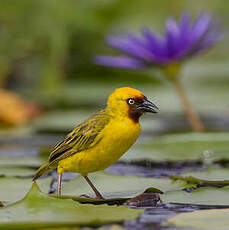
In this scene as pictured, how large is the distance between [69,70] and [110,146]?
780cm

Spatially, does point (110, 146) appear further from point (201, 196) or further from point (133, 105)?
point (201, 196)

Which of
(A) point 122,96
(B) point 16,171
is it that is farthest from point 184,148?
(A) point 122,96

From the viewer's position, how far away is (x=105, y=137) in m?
3.45

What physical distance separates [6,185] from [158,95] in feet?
15.2

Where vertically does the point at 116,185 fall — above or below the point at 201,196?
above

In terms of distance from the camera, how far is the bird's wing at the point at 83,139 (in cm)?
350

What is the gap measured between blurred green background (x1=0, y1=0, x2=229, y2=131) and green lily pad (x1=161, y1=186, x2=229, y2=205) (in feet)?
9.67

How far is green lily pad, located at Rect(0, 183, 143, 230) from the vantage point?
9.20ft

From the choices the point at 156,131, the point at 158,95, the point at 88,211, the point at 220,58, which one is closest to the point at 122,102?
the point at 88,211

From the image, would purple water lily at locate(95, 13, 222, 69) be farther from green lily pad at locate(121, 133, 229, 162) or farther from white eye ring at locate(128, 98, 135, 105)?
white eye ring at locate(128, 98, 135, 105)

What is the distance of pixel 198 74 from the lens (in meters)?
10.1

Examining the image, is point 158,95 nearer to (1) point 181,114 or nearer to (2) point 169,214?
(1) point 181,114

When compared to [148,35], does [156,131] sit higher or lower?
lower

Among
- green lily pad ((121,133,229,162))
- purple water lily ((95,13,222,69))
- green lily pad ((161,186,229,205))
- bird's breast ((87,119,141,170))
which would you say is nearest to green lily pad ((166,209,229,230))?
green lily pad ((161,186,229,205))
